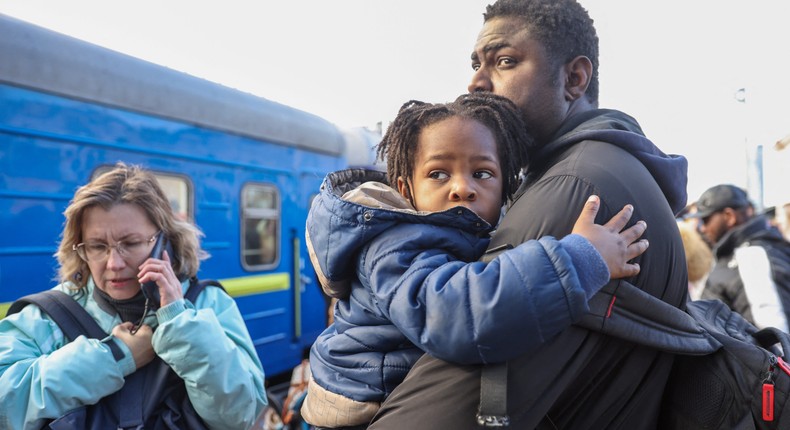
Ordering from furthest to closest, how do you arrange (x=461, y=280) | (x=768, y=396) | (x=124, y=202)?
(x=124, y=202), (x=768, y=396), (x=461, y=280)

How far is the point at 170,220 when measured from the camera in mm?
2420

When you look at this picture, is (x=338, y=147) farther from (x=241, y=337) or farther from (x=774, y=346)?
(x=774, y=346)

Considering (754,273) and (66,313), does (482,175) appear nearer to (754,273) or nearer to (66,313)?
(66,313)

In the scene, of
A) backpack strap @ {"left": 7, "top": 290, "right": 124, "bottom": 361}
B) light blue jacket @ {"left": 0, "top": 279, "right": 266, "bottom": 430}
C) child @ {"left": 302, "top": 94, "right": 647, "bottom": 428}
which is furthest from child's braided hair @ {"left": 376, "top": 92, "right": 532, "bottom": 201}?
backpack strap @ {"left": 7, "top": 290, "right": 124, "bottom": 361}

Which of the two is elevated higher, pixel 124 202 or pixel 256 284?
pixel 124 202

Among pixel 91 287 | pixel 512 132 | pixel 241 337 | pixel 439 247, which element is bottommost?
pixel 241 337

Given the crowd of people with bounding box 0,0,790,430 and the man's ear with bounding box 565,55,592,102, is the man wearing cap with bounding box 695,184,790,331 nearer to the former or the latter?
the crowd of people with bounding box 0,0,790,430

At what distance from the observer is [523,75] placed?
5.04ft

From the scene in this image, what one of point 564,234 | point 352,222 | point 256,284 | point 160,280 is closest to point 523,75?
point 564,234

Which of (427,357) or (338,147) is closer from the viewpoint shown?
(427,357)

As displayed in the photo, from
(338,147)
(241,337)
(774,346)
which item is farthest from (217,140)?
(774,346)

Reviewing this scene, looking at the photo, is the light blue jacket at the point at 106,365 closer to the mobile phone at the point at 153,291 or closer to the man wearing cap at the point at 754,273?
the mobile phone at the point at 153,291

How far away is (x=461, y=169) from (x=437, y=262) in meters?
0.35

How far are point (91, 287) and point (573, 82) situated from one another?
2097mm
